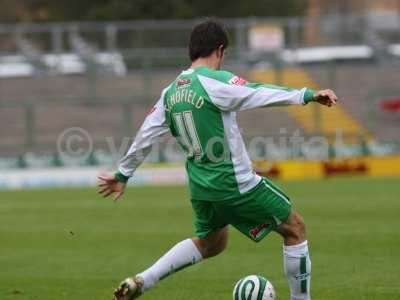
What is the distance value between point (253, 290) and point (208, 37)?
1.83 meters

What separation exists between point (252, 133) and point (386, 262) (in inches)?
710

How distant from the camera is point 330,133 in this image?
93.0 ft

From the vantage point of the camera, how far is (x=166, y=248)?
12531 millimetres

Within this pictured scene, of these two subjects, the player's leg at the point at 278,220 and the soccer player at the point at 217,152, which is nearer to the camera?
the soccer player at the point at 217,152

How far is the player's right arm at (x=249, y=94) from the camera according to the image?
735cm

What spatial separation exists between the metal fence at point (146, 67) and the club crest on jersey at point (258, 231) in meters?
21.4

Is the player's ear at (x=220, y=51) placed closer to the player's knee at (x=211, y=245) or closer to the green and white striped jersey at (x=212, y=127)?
the green and white striped jersey at (x=212, y=127)

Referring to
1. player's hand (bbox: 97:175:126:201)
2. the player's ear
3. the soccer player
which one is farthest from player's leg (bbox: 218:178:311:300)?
the player's ear

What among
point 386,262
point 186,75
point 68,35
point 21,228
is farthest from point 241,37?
point 186,75

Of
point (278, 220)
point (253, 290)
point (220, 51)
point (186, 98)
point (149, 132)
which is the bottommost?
point (253, 290)

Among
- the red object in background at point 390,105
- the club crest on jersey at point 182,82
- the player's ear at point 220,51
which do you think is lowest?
the red object in background at point 390,105

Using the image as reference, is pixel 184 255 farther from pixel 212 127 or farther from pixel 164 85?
pixel 164 85

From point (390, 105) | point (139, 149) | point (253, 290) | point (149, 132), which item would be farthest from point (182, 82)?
point (390, 105)

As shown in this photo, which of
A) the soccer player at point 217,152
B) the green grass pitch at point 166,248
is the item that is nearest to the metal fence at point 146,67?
the green grass pitch at point 166,248
